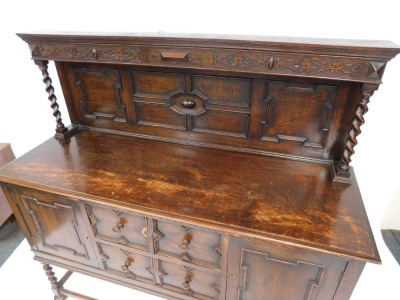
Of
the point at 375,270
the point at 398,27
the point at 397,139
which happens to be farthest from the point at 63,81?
the point at 375,270

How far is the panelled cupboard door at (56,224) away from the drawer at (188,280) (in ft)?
1.42

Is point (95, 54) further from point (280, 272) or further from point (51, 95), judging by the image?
point (280, 272)

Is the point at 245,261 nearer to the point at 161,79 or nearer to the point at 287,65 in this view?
the point at 287,65

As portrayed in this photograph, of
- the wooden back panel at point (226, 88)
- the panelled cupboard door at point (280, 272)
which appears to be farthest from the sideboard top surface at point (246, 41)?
the panelled cupboard door at point (280, 272)

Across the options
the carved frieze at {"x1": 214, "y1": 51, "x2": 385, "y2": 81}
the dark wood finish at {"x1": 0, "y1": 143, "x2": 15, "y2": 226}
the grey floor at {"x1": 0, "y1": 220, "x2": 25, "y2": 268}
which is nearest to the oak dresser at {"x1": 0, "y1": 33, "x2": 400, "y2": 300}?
the carved frieze at {"x1": 214, "y1": 51, "x2": 385, "y2": 81}

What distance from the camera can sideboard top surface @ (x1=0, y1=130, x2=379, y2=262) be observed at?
3.44 ft

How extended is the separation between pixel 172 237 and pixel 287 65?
37.3 inches

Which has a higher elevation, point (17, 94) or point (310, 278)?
point (17, 94)

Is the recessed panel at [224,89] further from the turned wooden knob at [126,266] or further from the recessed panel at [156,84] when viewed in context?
the turned wooden knob at [126,266]

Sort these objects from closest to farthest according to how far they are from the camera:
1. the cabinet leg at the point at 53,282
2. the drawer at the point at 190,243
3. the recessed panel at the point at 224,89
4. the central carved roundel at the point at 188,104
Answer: the drawer at the point at 190,243, the recessed panel at the point at 224,89, the central carved roundel at the point at 188,104, the cabinet leg at the point at 53,282

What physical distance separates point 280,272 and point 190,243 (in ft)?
1.36

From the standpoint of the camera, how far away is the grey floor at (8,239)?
2146 mm

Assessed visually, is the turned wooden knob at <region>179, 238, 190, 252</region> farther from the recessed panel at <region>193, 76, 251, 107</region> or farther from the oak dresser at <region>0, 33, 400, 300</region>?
the recessed panel at <region>193, 76, 251, 107</region>

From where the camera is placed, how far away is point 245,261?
1.15 meters
